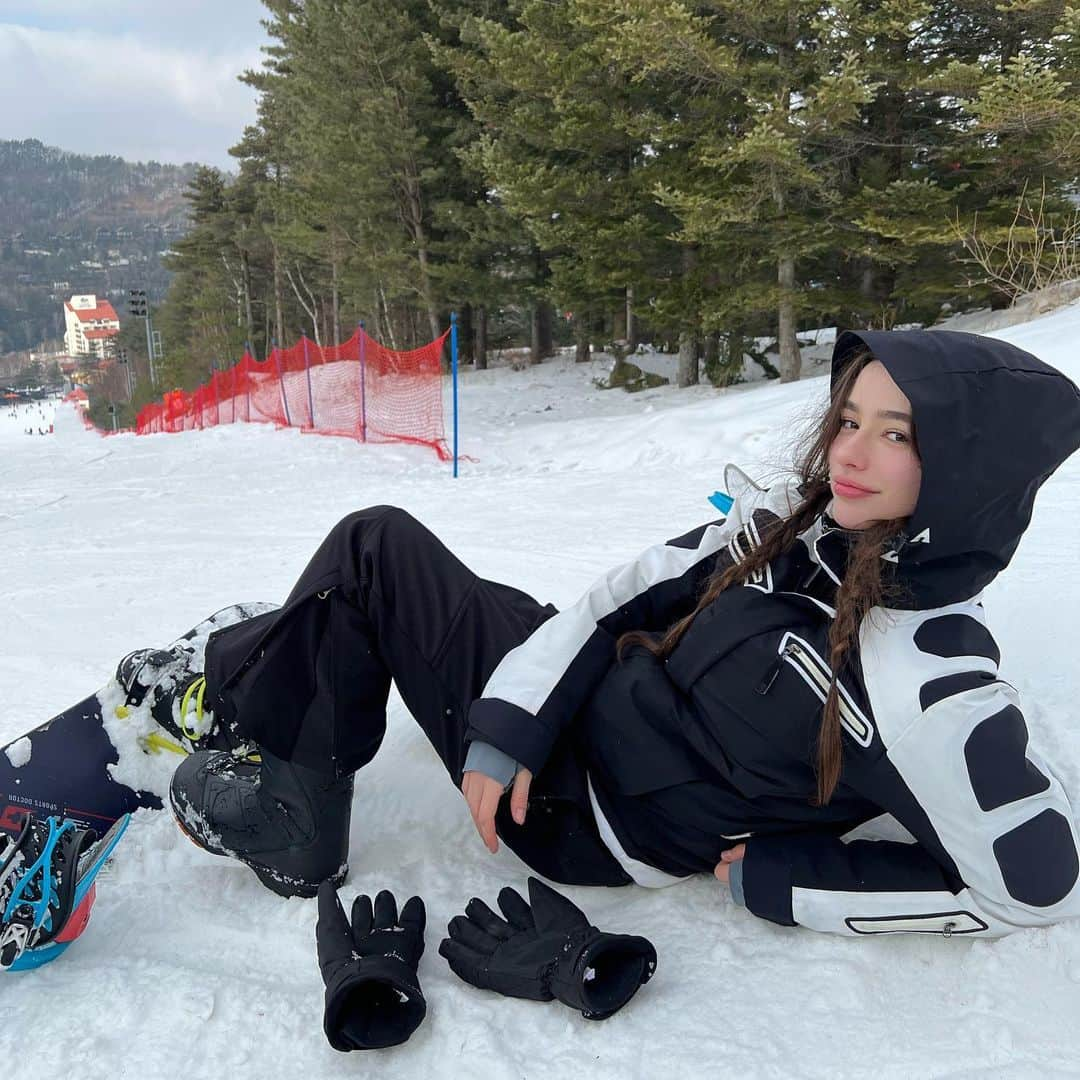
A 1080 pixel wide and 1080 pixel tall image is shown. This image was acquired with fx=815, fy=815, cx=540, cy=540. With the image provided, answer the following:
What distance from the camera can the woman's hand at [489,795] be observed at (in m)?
1.45

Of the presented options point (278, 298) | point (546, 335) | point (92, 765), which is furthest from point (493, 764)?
point (278, 298)

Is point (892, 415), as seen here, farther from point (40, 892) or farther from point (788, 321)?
point (788, 321)

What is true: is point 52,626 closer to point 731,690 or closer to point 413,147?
point 731,690

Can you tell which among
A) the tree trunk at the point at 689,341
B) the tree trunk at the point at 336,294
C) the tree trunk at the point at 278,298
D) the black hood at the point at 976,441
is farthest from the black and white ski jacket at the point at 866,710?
the tree trunk at the point at 278,298

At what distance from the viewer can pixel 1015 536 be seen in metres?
1.28

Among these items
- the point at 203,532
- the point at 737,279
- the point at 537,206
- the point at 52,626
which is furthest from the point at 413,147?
the point at 52,626

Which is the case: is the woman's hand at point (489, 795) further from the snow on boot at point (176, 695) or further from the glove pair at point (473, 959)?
the snow on boot at point (176, 695)

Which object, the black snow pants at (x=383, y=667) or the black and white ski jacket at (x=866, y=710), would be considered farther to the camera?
the black snow pants at (x=383, y=667)

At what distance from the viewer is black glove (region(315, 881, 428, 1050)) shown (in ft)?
4.10

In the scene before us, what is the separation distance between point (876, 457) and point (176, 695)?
1.67 meters

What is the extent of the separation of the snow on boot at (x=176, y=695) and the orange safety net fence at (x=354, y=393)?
664cm

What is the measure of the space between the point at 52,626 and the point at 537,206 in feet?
29.2

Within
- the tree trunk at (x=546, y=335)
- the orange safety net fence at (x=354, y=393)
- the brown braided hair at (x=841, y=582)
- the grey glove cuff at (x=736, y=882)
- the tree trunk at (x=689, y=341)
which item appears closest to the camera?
the brown braided hair at (x=841, y=582)

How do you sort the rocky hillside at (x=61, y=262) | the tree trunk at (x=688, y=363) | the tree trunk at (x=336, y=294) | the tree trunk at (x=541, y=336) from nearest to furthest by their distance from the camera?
the tree trunk at (x=688, y=363) < the tree trunk at (x=541, y=336) < the tree trunk at (x=336, y=294) < the rocky hillside at (x=61, y=262)
